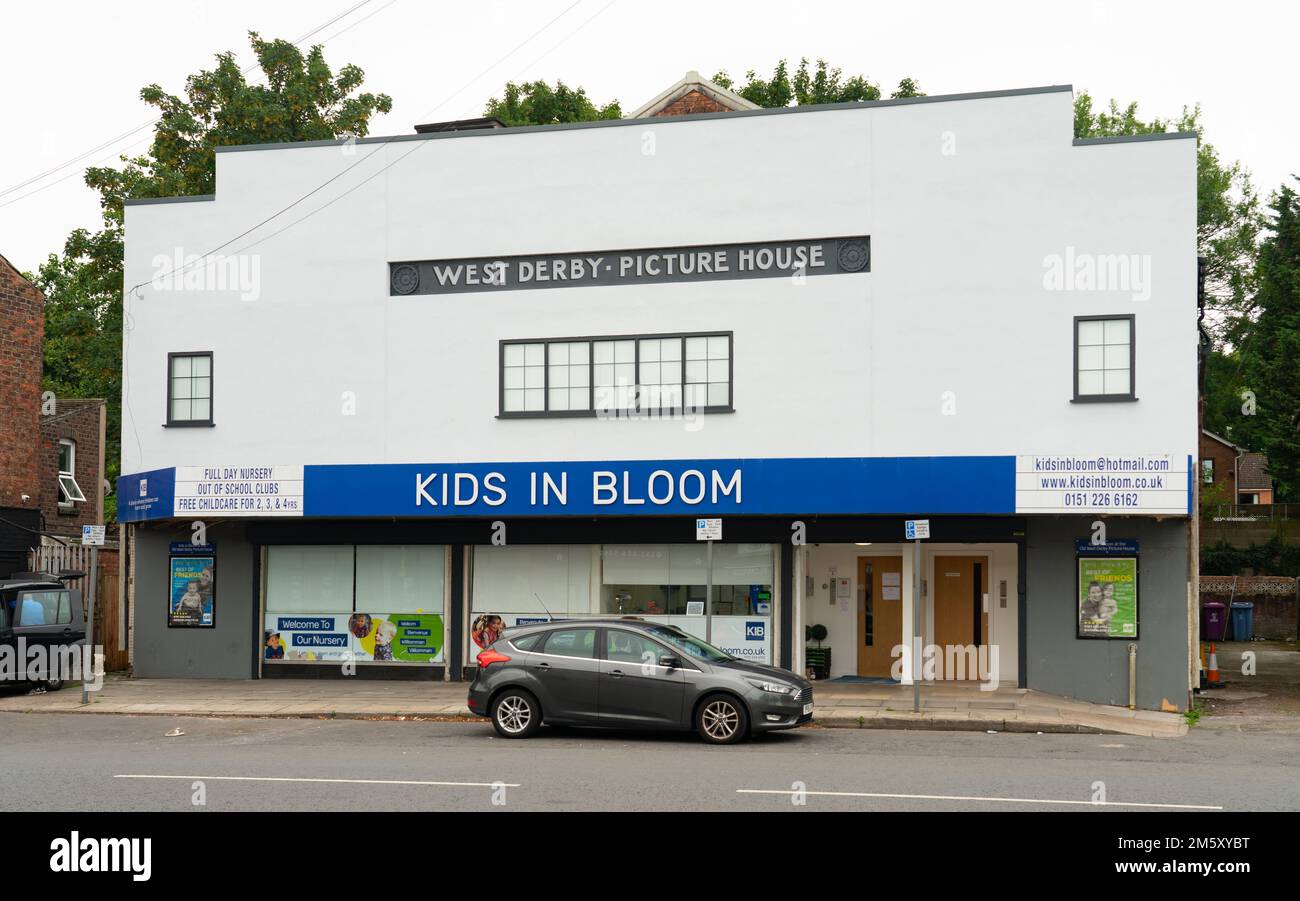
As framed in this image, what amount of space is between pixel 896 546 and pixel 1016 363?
3.75 meters

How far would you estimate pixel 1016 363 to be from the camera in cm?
1973

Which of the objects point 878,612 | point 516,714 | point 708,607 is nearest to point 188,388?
point 708,607

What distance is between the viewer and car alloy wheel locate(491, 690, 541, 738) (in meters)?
15.7

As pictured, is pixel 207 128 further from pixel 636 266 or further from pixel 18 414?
pixel 636 266

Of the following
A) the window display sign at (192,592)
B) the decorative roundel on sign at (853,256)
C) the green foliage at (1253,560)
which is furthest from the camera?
the green foliage at (1253,560)

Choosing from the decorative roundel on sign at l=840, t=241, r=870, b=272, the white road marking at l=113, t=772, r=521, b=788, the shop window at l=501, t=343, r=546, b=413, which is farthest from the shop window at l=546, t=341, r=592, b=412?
the white road marking at l=113, t=772, r=521, b=788

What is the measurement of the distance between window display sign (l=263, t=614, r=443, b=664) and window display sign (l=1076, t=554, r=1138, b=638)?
10.5m

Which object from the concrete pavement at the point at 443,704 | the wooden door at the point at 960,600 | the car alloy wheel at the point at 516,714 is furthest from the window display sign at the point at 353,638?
the wooden door at the point at 960,600

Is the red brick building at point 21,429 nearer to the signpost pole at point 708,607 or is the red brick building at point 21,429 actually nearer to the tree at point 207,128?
the tree at point 207,128

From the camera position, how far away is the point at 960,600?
21.4 meters

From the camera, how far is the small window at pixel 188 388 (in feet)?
75.9

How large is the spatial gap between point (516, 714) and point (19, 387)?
17.8 metres

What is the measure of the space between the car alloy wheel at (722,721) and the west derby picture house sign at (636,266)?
8.15 m

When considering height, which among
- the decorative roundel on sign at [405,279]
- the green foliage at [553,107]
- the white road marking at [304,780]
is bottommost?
the white road marking at [304,780]
